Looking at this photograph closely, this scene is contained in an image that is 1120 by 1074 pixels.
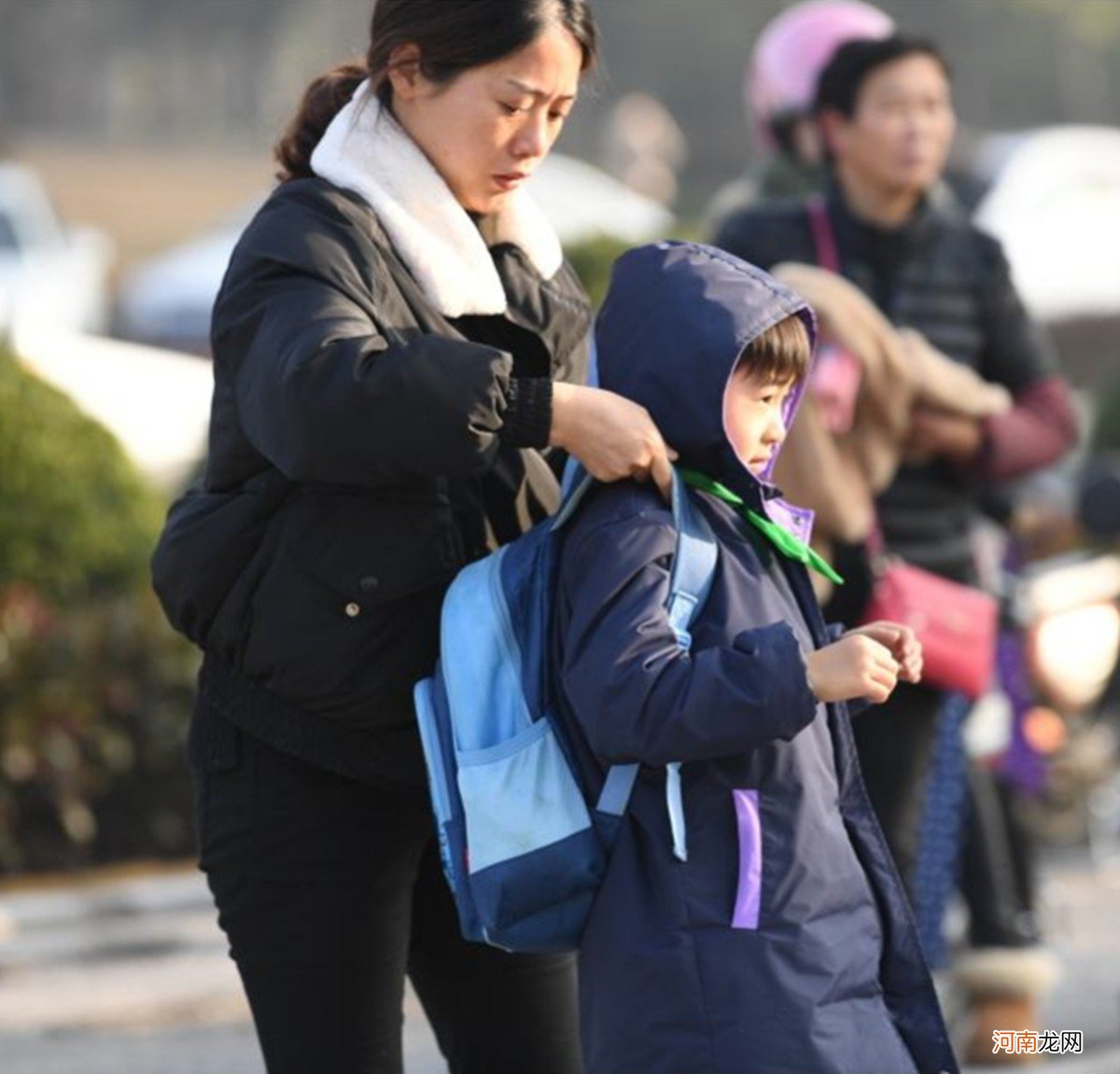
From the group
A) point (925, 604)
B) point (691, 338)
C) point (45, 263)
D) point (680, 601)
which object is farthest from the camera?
point (45, 263)

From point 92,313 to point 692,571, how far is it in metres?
20.0

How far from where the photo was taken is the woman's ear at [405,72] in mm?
3580

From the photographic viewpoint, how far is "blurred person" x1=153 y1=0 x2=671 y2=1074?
136 inches

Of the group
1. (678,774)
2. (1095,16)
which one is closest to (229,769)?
(678,774)

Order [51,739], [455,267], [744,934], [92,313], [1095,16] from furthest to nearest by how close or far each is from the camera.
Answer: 1. [1095,16]
2. [92,313]
3. [51,739]
4. [455,267]
5. [744,934]

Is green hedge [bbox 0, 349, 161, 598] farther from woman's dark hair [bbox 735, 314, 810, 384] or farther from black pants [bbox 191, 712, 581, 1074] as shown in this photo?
woman's dark hair [bbox 735, 314, 810, 384]

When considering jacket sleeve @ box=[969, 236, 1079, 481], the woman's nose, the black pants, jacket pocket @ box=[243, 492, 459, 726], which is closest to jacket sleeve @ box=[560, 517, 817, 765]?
jacket pocket @ box=[243, 492, 459, 726]

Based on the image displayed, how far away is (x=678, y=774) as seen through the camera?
331cm

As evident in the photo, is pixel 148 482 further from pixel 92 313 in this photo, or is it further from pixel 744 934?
pixel 92 313

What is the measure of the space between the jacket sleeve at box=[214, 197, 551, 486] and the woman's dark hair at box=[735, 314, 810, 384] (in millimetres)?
255

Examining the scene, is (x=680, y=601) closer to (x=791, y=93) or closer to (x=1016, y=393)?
(x=1016, y=393)

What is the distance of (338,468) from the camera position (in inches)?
132

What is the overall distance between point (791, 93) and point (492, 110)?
298 cm

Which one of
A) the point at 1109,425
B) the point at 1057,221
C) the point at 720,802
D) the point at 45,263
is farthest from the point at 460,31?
the point at 1057,221
